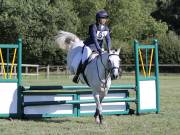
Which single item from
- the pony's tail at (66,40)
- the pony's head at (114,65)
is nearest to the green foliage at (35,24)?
the pony's tail at (66,40)

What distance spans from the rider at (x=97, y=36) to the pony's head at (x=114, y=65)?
239mm

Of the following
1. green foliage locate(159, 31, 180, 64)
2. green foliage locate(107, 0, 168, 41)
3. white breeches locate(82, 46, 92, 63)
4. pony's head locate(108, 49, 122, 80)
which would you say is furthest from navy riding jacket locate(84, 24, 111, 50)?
green foliage locate(107, 0, 168, 41)

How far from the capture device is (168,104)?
50.5 feet

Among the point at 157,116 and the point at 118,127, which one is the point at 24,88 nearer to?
the point at 118,127

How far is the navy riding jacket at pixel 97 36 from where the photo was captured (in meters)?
11.1

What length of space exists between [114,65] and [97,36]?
134 centimetres

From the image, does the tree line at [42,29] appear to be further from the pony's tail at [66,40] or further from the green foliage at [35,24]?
the pony's tail at [66,40]

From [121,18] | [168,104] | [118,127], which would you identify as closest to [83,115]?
[118,127]

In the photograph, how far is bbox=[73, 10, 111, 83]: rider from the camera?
1110cm

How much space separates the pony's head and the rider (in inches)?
9.4

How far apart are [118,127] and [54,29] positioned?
37184mm

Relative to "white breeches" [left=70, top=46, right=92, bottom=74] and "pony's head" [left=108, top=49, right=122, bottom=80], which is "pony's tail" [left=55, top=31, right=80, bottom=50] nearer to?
"white breeches" [left=70, top=46, right=92, bottom=74]

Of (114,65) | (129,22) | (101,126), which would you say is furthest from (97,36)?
(129,22)

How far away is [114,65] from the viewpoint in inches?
405
